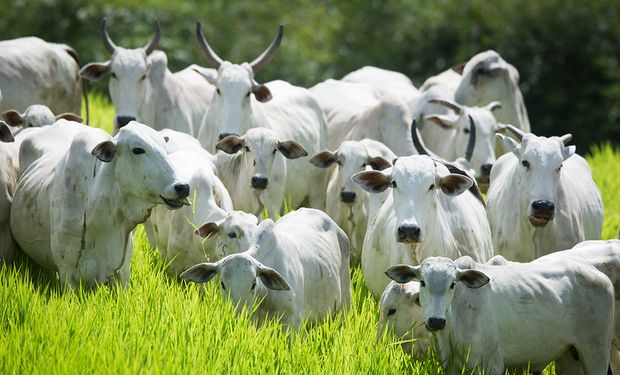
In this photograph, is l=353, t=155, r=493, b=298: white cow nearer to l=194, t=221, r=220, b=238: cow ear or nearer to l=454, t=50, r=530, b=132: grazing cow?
l=194, t=221, r=220, b=238: cow ear

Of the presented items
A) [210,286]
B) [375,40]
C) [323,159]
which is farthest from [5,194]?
[375,40]

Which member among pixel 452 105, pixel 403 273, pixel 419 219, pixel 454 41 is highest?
pixel 454 41

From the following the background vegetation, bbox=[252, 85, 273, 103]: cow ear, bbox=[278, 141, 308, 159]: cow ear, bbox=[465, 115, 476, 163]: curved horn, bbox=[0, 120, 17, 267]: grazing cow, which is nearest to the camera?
bbox=[0, 120, 17, 267]: grazing cow

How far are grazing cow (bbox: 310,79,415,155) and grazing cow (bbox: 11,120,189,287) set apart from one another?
4.01m

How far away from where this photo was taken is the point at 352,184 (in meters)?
10.2

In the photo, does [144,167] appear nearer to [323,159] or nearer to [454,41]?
[323,159]

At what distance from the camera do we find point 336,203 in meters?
10.6

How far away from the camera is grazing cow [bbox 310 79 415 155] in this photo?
468 inches

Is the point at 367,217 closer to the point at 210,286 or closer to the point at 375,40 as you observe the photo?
the point at 210,286

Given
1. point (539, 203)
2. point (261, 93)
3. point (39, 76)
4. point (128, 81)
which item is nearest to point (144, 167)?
point (539, 203)

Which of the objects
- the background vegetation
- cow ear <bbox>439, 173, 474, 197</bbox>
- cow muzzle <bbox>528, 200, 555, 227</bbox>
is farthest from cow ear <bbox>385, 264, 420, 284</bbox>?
the background vegetation

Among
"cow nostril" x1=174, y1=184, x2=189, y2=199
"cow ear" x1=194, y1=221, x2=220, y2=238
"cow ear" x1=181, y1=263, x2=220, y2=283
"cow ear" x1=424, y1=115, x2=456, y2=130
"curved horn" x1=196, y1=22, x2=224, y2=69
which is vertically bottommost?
"cow ear" x1=181, y1=263, x2=220, y2=283

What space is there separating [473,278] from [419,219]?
3.40ft

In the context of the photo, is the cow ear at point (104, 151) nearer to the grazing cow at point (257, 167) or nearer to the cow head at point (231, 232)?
the cow head at point (231, 232)
